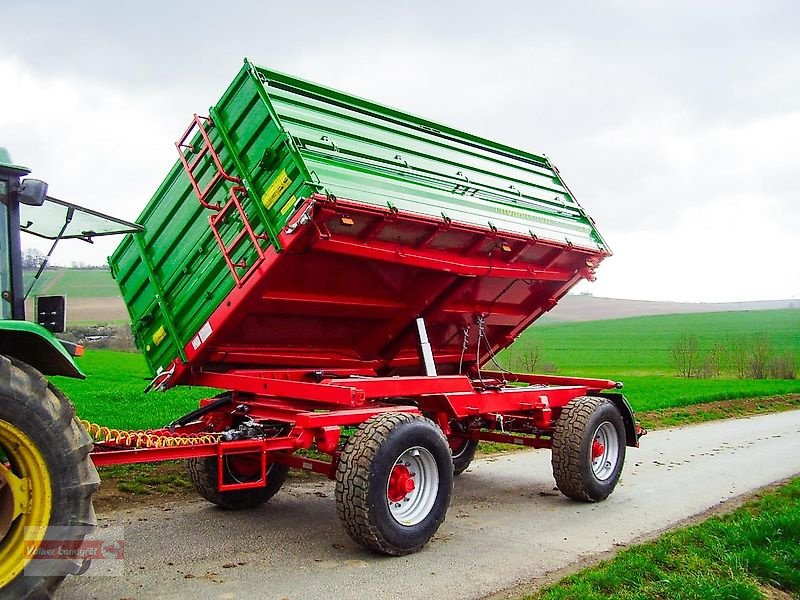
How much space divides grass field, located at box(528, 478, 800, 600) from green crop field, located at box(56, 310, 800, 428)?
5603 millimetres

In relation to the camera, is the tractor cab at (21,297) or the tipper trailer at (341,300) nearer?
the tractor cab at (21,297)

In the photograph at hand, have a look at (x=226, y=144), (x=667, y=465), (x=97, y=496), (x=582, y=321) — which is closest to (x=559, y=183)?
(x=667, y=465)

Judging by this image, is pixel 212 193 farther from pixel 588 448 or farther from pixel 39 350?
pixel 588 448

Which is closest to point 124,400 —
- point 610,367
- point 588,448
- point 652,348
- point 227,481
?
point 227,481

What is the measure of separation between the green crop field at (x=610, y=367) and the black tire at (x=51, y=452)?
4.71 metres

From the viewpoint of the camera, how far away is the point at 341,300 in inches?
271

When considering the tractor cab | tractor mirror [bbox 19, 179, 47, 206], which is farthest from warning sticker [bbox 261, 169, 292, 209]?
tractor mirror [bbox 19, 179, 47, 206]

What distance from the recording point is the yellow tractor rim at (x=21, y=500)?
3.72 metres

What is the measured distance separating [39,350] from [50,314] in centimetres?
38

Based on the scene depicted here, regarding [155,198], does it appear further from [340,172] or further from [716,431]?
[716,431]

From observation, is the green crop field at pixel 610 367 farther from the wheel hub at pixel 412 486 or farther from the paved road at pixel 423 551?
the wheel hub at pixel 412 486

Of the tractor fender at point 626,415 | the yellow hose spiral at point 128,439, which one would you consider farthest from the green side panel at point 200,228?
the tractor fender at point 626,415

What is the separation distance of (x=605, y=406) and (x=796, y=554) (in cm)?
267

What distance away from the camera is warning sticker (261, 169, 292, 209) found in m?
5.86
